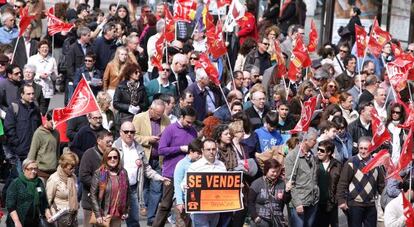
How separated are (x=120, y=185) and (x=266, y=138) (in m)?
2.63

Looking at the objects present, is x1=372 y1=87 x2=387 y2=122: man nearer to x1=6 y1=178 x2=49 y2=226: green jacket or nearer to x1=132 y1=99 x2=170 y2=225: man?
x1=132 y1=99 x2=170 y2=225: man

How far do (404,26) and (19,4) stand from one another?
8817 millimetres

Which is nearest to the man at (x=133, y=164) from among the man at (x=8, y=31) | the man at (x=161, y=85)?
the man at (x=161, y=85)

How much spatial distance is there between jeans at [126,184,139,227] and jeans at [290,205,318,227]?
1852 millimetres

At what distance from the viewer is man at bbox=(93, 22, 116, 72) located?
80.5 ft

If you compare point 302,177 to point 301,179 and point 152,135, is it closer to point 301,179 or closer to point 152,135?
point 301,179

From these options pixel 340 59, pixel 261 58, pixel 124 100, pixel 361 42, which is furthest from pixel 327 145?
pixel 340 59

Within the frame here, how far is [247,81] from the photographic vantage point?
2303 centimetres

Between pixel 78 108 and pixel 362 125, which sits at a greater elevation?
pixel 78 108

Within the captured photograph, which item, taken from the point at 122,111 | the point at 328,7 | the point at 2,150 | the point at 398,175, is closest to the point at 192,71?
the point at 122,111

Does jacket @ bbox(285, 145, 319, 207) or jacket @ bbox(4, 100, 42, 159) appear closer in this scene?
jacket @ bbox(285, 145, 319, 207)

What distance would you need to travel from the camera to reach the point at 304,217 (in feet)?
61.9

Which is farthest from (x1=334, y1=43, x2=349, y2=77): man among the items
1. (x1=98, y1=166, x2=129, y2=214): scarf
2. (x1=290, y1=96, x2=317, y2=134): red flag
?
(x1=98, y1=166, x2=129, y2=214): scarf

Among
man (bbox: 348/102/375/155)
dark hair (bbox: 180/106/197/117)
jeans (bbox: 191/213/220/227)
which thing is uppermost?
dark hair (bbox: 180/106/197/117)
